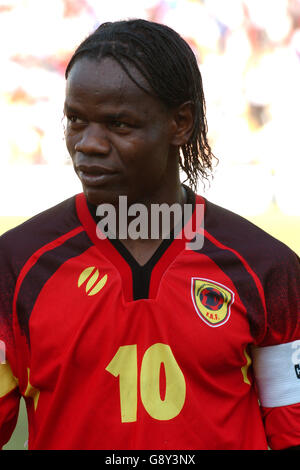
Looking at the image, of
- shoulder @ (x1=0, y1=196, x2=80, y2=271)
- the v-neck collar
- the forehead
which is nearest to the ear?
the forehead

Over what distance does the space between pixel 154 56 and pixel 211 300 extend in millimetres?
664

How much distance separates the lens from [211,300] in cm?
189

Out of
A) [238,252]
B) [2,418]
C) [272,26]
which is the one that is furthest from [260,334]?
[272,26]

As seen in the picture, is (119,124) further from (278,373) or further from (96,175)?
(278,373)

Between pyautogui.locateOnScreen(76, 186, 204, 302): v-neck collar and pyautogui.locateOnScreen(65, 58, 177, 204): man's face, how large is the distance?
11 cm

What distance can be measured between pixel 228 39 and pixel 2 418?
1047 cm

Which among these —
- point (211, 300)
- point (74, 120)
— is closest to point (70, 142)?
point (74, 120)

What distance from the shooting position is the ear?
1.92 meters

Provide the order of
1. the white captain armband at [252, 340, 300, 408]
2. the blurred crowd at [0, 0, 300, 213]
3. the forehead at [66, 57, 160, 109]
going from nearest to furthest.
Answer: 1. the forehead at [66, 57, 160, 109]
2. the white captain armband at [252, 340, 300, 408]
3. the blurred crowd at [0, 0, 300, 213]

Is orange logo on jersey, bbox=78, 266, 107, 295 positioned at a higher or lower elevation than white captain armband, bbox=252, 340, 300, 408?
higher

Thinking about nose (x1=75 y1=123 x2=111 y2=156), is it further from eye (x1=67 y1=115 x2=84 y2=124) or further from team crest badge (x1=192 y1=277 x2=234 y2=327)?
team crest badge (x1=192 y1=277 x2=234 y2=327)

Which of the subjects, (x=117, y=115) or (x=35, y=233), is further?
(x=35, y=233)

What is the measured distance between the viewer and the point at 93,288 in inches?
72.7
